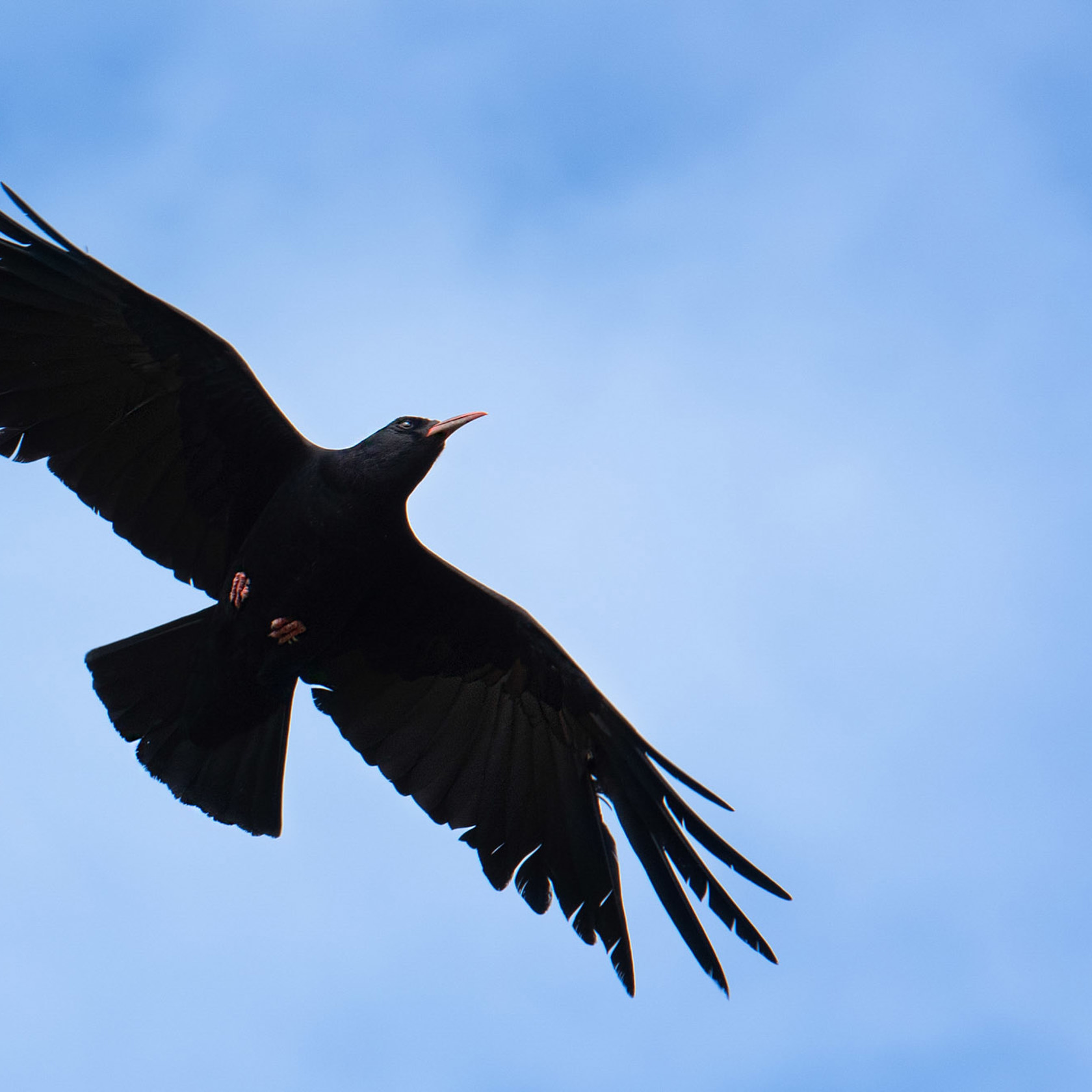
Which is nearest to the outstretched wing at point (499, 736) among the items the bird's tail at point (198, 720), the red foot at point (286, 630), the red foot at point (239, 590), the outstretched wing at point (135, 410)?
the bird's tail at point (198, 720)

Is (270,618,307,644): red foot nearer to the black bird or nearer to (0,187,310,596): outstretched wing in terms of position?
the black bird

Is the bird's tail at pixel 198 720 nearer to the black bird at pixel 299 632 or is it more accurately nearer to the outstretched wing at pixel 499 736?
the black bird at pixel 299 632

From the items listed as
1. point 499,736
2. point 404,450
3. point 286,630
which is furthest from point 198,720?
point 404,450

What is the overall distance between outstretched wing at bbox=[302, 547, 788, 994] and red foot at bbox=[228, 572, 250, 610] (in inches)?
33.6

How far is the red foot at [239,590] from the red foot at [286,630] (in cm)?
21

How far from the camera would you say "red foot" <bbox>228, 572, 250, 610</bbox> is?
27.6ft

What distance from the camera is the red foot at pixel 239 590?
8.41 metres

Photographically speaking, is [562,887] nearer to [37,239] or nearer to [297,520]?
[297,520]

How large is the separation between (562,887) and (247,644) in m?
2.22

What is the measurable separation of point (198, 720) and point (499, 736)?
1705mm

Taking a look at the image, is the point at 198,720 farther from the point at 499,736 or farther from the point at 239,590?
the point at 499,736

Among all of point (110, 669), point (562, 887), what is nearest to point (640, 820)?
point (562, 887)

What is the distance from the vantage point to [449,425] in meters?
8.57

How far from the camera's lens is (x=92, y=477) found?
335 inches
